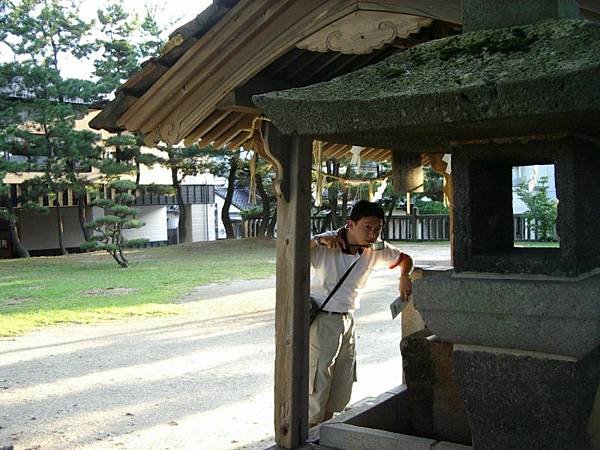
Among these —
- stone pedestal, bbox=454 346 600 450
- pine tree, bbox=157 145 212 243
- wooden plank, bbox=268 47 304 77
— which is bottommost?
stone pedestal, bbox=454 346 600 450

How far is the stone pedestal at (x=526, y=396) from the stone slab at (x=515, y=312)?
0.05 m

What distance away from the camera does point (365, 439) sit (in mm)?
2959

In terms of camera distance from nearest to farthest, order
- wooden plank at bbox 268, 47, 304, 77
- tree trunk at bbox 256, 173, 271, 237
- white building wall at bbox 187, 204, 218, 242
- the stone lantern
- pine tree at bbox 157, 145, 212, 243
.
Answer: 1. the stone lantern
2. wooden plank at bbox 268, 47, 304, 77
3. pine tree at bbox 157, 145, 212, 243
4. tree trunk at bbox 256, 173, 271, 237
5. white building wall at bbox 187, 204, 218, 242

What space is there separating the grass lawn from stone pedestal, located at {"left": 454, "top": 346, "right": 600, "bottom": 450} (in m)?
8.94

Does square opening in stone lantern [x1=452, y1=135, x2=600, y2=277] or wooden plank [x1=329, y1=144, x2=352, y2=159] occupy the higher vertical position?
wooden plank [x1=329, y1=144, x2=352, y2=159]

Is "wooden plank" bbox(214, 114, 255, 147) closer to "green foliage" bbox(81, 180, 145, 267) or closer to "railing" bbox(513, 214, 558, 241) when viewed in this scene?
"green foliage" bbox(81, 180, 145, 267)

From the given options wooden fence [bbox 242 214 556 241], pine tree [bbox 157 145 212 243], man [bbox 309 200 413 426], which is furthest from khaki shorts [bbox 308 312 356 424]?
wooden fence [bbox 242 214 556 241]

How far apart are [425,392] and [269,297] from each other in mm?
9053

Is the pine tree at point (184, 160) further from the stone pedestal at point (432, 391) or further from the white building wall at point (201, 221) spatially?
the stone pedestal at point (432, 391)

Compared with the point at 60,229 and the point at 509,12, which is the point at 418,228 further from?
the point at 509,12

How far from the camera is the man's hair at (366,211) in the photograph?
3924 mm

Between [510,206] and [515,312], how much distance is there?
604 mm

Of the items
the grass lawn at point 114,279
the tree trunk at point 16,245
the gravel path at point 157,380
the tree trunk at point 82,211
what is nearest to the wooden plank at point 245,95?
the gravel path at point 157,380

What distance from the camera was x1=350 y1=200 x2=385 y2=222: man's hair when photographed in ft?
12.9
